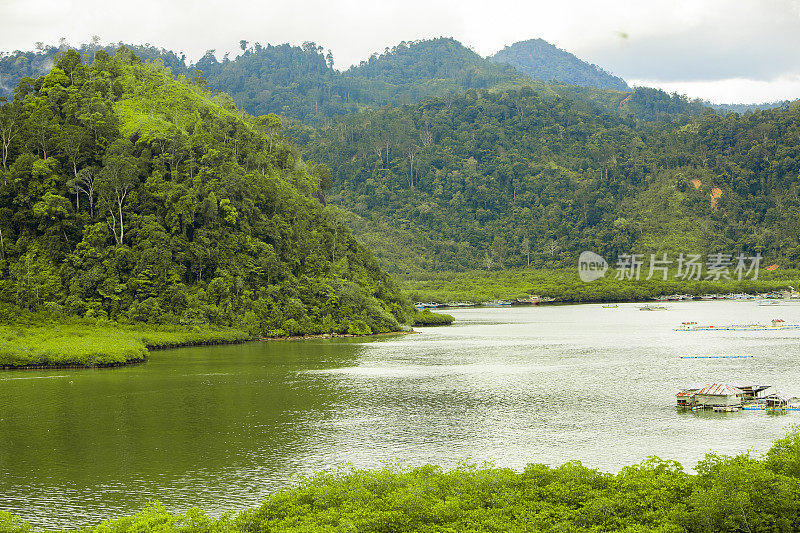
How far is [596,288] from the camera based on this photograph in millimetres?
165625

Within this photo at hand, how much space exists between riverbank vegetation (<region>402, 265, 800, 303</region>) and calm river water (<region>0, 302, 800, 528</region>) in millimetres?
89793

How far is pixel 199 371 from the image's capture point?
60094 mm

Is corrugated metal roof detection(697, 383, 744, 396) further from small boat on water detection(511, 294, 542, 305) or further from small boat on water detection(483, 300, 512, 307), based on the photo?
small boat on water detection(483, 300, 512, 307)

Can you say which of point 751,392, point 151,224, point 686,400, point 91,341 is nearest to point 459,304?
point 151,224

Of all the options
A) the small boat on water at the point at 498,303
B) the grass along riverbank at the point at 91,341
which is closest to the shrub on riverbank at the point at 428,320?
the grass along riverbank at the point at 91,341

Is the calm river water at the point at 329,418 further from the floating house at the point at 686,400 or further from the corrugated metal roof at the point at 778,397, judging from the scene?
the corrugated metal roof at the point at 778,397

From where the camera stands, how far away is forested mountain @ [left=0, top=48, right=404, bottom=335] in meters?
83.8

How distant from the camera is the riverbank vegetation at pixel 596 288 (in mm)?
162500

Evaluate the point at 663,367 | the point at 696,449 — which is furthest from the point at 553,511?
the point at 663,367

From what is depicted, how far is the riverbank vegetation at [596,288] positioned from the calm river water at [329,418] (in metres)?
89.8

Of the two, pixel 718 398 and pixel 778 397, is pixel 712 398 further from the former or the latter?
pixel 778 397

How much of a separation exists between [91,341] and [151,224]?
23.9 metres

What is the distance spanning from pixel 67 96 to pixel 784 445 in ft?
306

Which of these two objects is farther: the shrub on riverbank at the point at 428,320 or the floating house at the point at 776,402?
the shrub on riverbank at the point at 428,320
